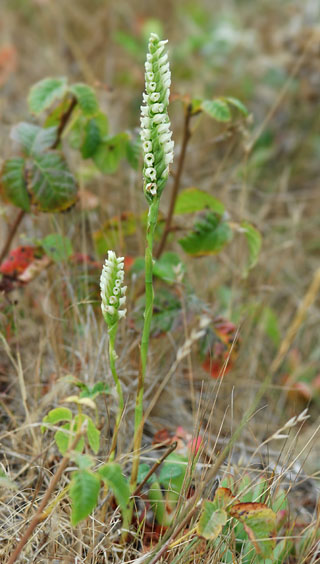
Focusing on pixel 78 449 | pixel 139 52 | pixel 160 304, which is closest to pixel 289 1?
pixel 139 52

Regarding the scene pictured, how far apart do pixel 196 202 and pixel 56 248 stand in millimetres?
415

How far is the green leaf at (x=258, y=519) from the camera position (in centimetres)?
101

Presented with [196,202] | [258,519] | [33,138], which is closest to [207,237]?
[196,202]

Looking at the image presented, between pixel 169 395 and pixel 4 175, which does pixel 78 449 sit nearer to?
pixel 169 395

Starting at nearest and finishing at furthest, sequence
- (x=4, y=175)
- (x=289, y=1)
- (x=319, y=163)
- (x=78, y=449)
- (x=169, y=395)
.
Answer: (x=78, y=449), (x=4, y=175), (x=169, y=395), (x=319, y=163), (x=289, y=1)

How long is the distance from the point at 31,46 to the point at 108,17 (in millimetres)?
499

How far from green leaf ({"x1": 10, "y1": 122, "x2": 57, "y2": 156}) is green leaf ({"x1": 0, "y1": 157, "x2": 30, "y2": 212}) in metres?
0.05

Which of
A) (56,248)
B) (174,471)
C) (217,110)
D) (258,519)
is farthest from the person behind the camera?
(56,248)

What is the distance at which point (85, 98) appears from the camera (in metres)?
1.54

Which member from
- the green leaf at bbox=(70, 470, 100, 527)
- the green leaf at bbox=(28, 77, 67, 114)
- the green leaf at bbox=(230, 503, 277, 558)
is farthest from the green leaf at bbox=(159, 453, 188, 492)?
the green leaf at bbox=(28, 77, 67, 114)

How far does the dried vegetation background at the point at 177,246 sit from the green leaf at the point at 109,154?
16cm

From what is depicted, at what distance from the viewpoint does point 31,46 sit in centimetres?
350

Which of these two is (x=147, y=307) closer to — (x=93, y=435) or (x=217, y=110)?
(x=93, y=435)

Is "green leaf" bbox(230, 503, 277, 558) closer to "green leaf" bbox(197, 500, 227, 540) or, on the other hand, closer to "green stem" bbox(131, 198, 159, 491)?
"green leaf" bbox(197, 500, 227, 540)
